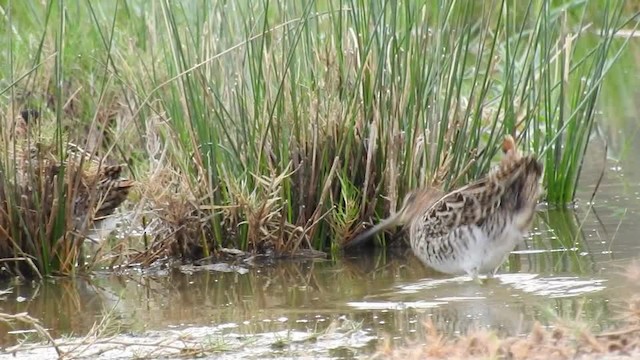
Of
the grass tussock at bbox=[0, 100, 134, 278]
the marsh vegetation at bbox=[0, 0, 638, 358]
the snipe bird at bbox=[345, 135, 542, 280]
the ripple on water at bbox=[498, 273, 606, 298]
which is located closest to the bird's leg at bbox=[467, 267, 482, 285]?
the snipe bird at bbox=[345, 135, 542, 280]

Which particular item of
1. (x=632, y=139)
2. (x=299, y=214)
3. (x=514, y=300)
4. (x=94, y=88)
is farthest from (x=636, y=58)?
(x=514, y=300)

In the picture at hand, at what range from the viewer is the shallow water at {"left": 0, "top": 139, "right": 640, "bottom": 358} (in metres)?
5.10

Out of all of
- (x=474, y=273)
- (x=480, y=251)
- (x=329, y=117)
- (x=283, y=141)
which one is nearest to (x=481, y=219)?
(x=480, y=251)

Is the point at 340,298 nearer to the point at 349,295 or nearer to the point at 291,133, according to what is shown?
the point at 349,295

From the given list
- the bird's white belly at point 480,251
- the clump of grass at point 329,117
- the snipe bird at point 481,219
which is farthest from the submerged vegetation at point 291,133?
the bird's white belly at point 480,251

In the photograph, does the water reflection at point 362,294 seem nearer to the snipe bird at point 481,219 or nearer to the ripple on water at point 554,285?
the ripple on water at point 554,285

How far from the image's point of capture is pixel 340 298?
233 inches

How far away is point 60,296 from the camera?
630 centimetres

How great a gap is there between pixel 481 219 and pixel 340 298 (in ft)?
2.23

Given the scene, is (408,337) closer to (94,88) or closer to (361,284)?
(361,284)

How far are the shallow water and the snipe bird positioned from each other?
0.42ft

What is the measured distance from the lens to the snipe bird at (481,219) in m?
5.71

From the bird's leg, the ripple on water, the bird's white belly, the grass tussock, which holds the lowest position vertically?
the ripple on water

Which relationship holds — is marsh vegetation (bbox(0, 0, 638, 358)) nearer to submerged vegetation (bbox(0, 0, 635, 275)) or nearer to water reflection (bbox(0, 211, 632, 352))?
submerged vegetation (bbox(0, 0, 635, 275))
